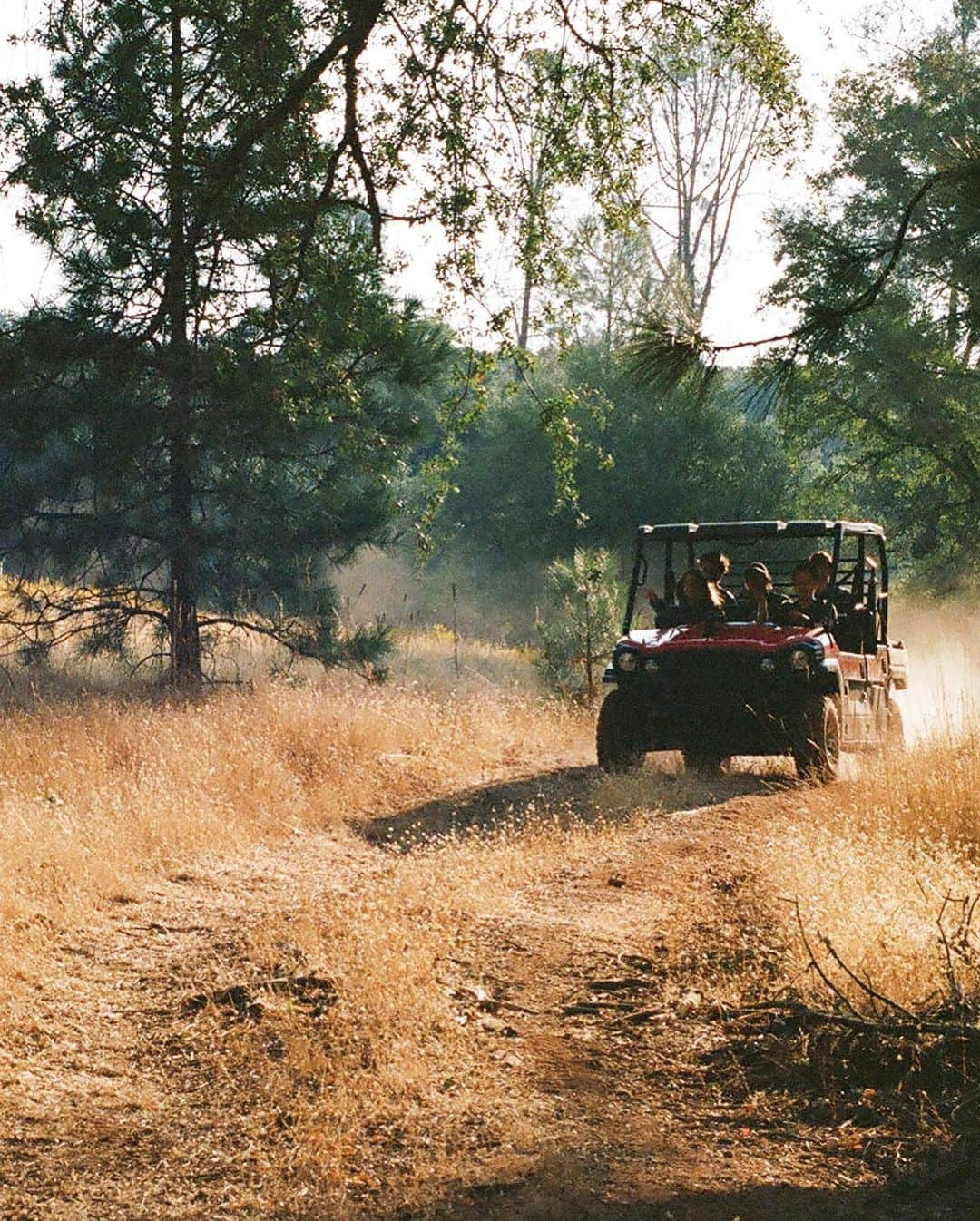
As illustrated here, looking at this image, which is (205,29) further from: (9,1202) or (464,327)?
(9,1202)

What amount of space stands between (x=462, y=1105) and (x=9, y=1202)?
148cm

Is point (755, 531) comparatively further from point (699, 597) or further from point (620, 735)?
point (620, 735)

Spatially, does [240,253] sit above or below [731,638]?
above

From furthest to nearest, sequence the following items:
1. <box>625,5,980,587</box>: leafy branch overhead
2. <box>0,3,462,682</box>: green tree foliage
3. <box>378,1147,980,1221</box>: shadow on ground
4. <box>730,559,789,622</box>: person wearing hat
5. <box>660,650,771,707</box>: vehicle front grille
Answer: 1. <box>625,5,980,587</box>: leafy branch overhead
2. <box>730,559,789,622</box>: person wearing hat
3. <box>660,650,771,707</box>: vehicle front grille
4. <box>0,3,462,682</box>: green tree foliage
5. <box>378,1147,980,1221</box>: shadow on ground

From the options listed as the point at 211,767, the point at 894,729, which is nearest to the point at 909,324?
the point at 894,729

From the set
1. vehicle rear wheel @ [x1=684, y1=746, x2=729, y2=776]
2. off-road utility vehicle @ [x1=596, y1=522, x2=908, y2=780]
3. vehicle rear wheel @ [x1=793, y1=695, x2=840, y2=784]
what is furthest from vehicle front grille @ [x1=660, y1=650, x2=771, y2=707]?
vehicle rear wheel @ [x1=684, y1=746, x2=729, y2=776]

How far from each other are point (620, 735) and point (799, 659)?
5.34 feet

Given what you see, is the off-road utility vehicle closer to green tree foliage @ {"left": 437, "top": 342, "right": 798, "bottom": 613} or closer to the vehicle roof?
the vehicle roof

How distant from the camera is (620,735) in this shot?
37.7ft

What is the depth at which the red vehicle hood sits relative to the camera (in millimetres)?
10914

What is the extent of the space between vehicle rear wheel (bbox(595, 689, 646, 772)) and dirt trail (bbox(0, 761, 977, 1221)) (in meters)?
2.81

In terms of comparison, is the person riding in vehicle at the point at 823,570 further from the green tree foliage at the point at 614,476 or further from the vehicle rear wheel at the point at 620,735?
the green tree foliage at the point at 614,476

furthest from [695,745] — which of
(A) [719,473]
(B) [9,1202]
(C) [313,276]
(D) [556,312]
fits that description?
(A) [719,473]

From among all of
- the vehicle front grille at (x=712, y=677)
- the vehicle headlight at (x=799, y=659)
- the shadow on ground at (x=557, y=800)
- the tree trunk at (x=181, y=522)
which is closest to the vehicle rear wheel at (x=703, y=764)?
the shadow on ground at (x=557, y=800)
